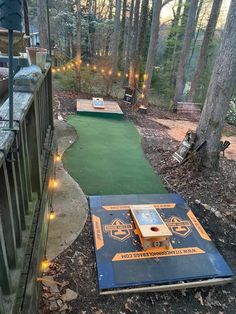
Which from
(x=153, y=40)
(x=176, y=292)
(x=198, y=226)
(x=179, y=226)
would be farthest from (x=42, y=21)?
(x=176, y=292)

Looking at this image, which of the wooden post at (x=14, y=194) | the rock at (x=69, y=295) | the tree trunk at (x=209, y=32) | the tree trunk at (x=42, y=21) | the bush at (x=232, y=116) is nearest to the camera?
the wooden post at (x=14, y=194)

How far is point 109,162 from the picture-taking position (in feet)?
18.4

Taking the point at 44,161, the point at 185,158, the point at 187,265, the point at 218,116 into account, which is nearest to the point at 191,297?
the point at 187,265

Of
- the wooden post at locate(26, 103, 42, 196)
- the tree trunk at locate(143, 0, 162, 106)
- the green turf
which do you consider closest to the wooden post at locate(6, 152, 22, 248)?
the wooden post at locate(26, 103, 42, 196)

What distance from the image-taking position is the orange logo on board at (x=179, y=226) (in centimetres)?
357

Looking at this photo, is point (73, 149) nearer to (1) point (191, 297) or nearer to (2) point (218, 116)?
(2) point (218, 116)

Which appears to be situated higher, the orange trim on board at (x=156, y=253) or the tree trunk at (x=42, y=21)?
the tree trunk at (x=42, y=21)

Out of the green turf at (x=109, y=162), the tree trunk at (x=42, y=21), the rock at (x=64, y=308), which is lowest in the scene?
the green turf at (x=109, y=162)

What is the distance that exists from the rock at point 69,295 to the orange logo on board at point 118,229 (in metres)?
0.88

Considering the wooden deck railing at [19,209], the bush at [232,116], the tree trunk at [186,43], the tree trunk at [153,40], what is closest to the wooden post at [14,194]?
the wooden deck railing at [19,209]

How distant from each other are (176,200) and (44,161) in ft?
7.38

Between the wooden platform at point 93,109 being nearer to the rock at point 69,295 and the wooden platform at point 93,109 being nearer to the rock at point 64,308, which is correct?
the rock at point 69,295

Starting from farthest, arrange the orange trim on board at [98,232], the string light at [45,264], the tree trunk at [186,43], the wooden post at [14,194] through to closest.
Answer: the tree trunk at [186,43]
the orange trim on board at [98,232]
the string light at [45,264]
the wooden post at [14,194]

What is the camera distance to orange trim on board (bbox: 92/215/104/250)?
3225 millimetres
